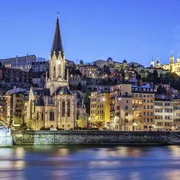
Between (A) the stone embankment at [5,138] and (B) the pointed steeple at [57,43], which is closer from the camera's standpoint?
(A) the stone embankment at [5,138]

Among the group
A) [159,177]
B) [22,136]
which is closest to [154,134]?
[22,136]

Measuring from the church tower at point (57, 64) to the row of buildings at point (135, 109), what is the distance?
14.5m

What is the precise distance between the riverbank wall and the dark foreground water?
25.6 metres

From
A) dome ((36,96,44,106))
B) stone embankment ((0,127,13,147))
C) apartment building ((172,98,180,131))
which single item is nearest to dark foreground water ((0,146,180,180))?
stone embankment ((0,127,13,147))

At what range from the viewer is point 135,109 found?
140375 millimetres

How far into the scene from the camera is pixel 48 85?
14025 cm

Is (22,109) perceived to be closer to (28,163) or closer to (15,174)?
(28,163)

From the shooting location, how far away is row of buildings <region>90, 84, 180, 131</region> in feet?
453

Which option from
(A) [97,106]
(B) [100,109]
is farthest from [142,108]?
(A) [97,106]

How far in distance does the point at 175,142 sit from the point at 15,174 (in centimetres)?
6637

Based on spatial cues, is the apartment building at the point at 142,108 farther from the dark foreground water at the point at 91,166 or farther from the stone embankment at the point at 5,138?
the dark foreground water at the point at 91,166

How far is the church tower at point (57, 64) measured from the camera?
457 ft

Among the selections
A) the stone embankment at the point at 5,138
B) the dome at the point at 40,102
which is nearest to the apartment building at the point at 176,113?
the dome at the point at 40,102

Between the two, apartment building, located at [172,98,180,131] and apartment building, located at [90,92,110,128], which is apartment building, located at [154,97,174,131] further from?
apartment building, located at [90,92,110,128]
